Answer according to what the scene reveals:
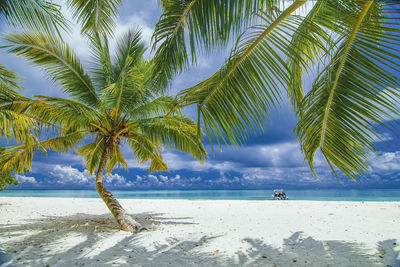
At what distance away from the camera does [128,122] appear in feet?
25.5

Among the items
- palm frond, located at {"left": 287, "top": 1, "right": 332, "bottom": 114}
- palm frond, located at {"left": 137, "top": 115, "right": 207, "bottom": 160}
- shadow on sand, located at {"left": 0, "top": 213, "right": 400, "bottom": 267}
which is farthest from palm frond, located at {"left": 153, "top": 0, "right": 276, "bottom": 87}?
palm frond, located at {"left": 137, "top": 115, "right": 207, "bottom": 160}

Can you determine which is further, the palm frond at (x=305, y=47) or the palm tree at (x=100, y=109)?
the palm tree at (x=100, y=109)

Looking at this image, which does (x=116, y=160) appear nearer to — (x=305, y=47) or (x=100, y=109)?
(x=100, y=109)

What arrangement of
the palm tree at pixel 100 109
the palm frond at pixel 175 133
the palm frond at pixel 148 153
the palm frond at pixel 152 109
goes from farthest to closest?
the palm frond at pixel 148 153, the palm frond at pixel 175 133, the palm frond at pixel 152 109, the palm tree at pixel 100 109

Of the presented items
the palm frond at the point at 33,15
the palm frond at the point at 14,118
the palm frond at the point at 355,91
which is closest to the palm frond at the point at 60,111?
the palm frond at the point at 14,118

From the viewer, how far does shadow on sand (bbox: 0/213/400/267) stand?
4.27 metres

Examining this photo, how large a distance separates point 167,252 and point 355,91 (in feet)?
13.9

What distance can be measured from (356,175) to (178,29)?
243 cm

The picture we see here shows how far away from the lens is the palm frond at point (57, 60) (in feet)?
18.0

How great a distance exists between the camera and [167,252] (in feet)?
16.3

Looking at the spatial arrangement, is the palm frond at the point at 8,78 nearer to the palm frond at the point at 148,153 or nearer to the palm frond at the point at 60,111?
the palm frond at the point at 60,111

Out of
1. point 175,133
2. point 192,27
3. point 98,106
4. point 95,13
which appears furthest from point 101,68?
point 192,27

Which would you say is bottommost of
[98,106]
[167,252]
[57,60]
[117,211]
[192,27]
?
[167,252]

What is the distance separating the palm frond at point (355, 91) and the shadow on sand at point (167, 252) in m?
2.37
